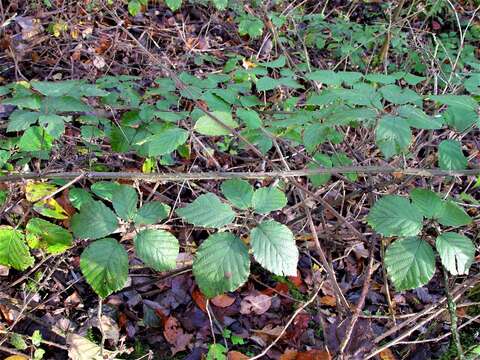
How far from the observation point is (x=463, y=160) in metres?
1.20

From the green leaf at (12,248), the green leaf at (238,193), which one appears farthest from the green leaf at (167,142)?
the green leaf at (12,248)

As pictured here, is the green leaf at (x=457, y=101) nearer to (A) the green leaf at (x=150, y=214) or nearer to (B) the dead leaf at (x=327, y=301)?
(A) the green leaf at (x=150, y=214)

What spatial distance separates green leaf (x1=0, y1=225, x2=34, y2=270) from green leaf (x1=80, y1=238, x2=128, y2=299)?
12.8 inches

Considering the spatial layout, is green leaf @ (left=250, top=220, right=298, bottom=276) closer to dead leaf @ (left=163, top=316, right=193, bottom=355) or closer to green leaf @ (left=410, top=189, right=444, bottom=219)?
green leaf @ (left=410, top=189, right=444, bottom=219)

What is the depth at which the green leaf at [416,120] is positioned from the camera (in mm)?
1178

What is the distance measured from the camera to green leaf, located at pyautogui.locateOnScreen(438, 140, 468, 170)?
3.92 ft

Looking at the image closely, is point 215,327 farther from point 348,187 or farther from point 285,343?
point 348,187

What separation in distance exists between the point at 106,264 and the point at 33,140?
68 centimetres

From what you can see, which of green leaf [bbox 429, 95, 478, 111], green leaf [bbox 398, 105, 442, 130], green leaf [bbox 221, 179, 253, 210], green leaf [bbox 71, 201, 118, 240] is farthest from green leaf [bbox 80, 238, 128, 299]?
green leaf [bbox 429, 95, 478, 111]

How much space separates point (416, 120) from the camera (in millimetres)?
1208

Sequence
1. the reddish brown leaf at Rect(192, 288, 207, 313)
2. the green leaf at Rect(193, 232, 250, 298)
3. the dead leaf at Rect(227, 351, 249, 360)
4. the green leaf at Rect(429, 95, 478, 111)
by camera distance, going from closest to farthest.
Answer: the green leaf at Rect(193, 232, 250, 298) < the green leaf at Rect(429, 95, 478, 111) < the dead leaf at Rect(227, 351, 249, 360) < the reddish brown leaf at Rect(192, 288, 207, 313)

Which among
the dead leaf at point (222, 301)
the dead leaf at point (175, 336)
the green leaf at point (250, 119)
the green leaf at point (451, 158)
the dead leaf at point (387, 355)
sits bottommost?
the dead leaf at point (175, 336)

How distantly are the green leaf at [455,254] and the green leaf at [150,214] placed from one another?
2.17ft

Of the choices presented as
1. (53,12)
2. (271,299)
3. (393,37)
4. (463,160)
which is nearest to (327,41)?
(393,37)
